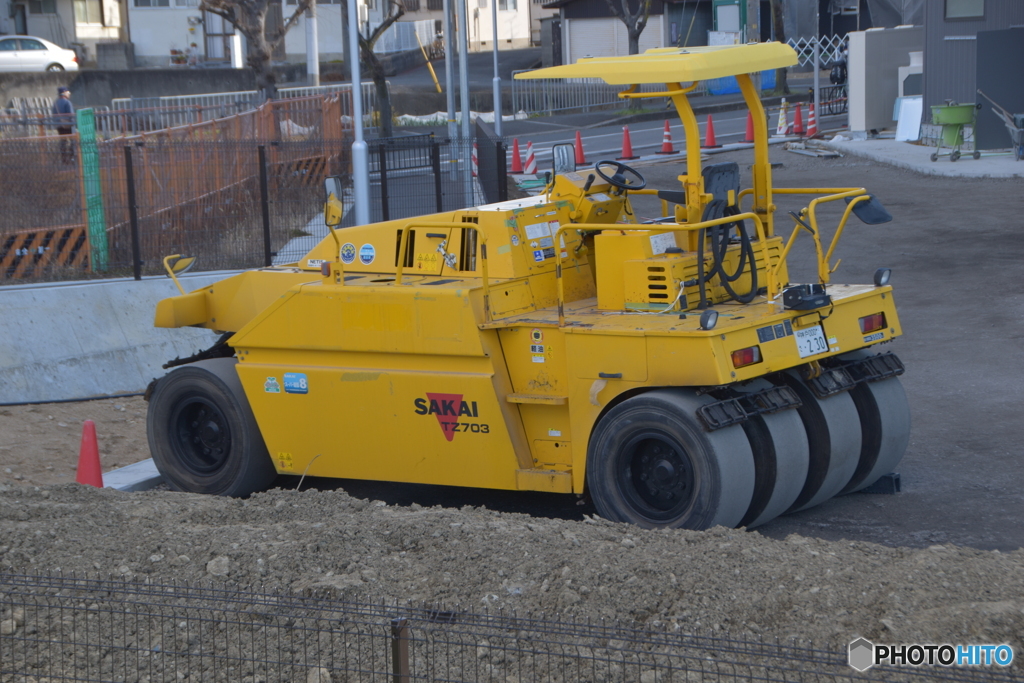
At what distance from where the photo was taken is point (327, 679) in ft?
15.9

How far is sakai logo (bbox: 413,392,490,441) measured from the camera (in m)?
7.26

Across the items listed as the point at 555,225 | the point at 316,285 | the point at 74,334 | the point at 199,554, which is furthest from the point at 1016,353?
the point at 74,334

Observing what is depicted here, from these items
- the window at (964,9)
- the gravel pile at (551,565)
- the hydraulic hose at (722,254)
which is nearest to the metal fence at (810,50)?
the window at (964,9)

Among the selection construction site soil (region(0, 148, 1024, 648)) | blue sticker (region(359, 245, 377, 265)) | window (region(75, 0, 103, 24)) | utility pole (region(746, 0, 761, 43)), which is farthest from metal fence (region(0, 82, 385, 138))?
utility pole (region(746, 0, 761, 43))

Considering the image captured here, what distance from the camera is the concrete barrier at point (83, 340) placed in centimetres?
1139

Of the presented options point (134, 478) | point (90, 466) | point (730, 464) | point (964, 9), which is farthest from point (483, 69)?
point (730, 464)

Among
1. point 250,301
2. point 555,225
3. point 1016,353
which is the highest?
point 555,225

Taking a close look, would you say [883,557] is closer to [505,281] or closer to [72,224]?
[505,281]

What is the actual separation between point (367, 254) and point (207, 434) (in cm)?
177

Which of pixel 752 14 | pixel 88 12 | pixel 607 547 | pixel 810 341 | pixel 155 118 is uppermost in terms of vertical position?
pixel 88 12

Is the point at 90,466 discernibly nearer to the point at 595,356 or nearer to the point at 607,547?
the point at 595,356

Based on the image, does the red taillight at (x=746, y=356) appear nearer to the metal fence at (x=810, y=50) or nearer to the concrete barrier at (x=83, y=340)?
the concrete barrier at (x=83, y=340)

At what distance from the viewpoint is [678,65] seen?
6730 millimetres

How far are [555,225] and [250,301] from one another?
7.69 ft
